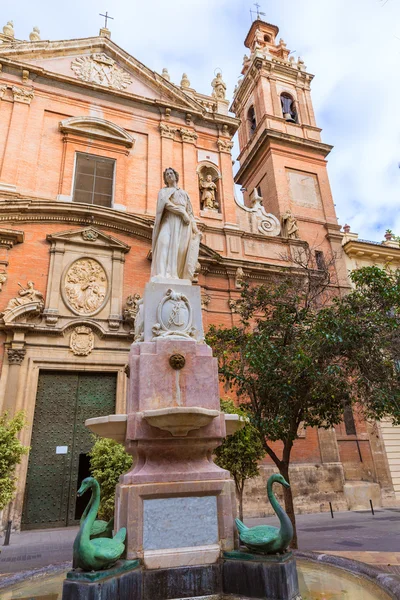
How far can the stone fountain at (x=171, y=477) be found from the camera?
3578mm

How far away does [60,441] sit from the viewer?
11.6 m

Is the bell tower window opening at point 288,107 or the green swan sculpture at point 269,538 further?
the bell tower window opening at point 288,107

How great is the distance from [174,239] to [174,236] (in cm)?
4

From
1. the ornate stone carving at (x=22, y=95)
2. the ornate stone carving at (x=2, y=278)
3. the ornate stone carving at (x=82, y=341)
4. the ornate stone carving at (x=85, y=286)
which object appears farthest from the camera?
the ornate stone carving at (x=22, y=95)

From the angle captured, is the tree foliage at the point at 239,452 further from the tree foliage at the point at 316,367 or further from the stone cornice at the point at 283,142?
the stone cornice at the point at 283,142

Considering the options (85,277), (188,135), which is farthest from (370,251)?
(85,277)

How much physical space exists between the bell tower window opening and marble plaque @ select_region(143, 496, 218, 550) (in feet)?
72.3

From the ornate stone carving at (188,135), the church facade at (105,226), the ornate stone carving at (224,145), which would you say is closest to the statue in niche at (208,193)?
the church facade at (105,226)

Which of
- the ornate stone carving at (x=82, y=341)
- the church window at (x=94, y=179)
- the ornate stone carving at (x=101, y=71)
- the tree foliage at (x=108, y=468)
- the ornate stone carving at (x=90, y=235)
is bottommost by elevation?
the tree foliage at (x=108, y=468)

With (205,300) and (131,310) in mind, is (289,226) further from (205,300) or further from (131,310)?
(131,310)

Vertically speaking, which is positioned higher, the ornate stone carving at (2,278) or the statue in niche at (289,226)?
the statue in niche at (289,226)

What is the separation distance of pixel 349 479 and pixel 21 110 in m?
17.9

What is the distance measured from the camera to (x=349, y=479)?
48.3 ft

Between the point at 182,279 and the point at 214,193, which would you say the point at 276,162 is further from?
the point at 182,279
